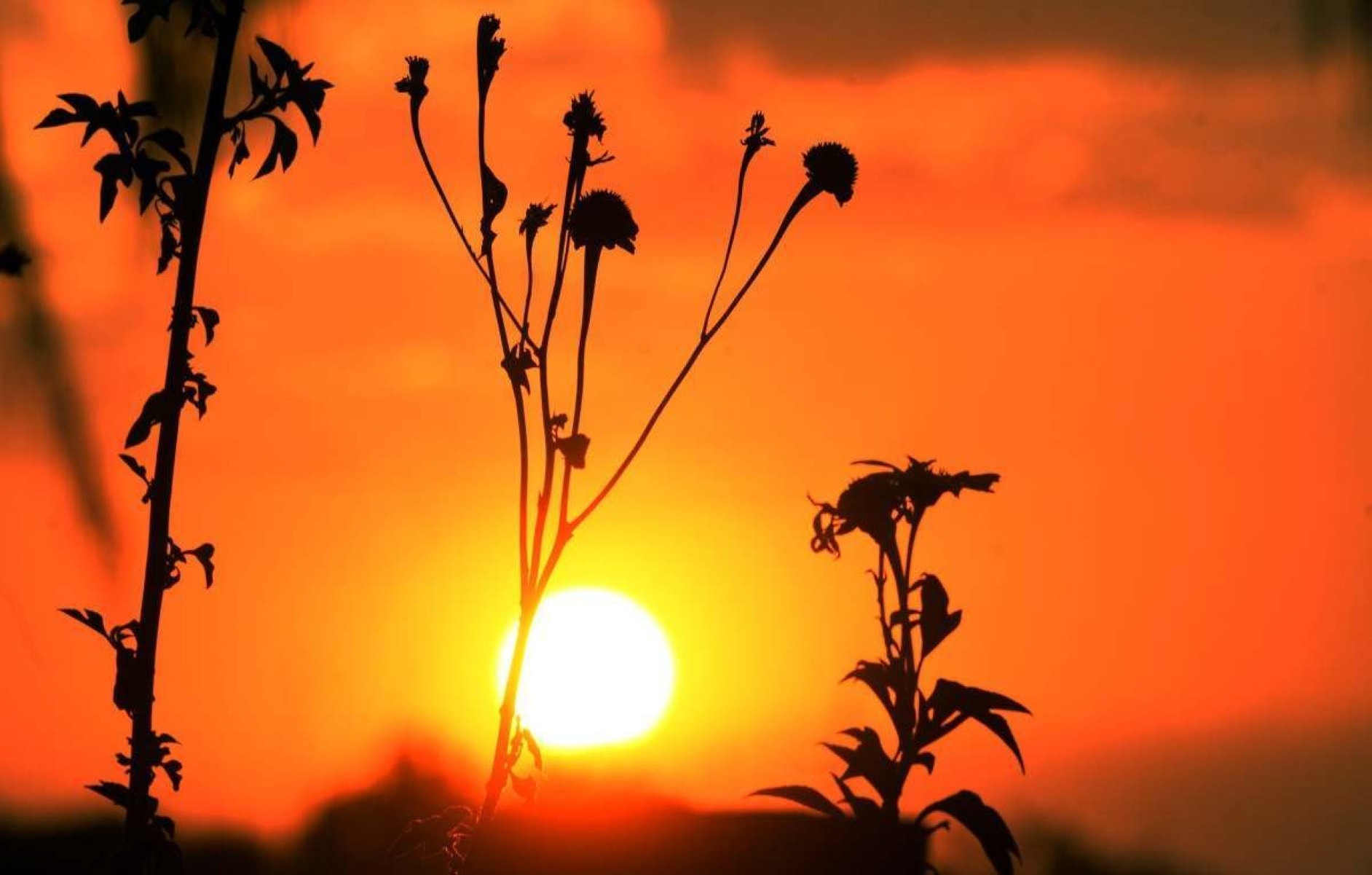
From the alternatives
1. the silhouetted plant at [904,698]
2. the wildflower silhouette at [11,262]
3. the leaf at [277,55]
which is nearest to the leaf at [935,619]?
the silhouetted plant at [904,698]

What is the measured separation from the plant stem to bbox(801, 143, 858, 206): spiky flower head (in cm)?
189

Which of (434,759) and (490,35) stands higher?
(490,35)

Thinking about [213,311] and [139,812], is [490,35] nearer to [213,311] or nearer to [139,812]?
[213,311]

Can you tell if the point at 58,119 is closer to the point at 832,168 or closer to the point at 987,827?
the point at 832,168

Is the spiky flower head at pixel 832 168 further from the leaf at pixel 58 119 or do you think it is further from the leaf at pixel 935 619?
the leaf at pixel 58 119

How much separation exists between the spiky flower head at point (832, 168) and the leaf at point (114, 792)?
9.03ft

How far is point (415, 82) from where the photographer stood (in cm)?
584

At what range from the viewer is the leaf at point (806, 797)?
5641 millimetres

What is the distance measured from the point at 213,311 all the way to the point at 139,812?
4.57 feet

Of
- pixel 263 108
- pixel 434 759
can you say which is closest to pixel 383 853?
pixel 263 108

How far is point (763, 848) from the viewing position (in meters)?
5.59

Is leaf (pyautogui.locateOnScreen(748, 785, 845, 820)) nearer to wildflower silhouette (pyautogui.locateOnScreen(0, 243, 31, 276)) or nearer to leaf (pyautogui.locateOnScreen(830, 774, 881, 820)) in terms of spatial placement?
leaf (pyautogui.locateOnScreen(830, 774, 881, 820))

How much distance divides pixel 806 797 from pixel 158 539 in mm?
2087

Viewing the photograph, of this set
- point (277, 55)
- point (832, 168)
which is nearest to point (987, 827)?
point (832, 168)
